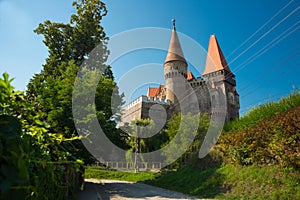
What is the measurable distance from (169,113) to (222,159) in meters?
26.6

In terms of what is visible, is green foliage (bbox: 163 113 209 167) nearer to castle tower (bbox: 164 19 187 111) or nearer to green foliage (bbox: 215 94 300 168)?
green foliage (bbox: 215 94 300 168)

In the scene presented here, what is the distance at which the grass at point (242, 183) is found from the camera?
602 cm

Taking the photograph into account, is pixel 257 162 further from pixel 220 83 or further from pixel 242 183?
pixel 220 83

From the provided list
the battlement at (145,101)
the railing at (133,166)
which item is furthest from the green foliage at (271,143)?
the battlement at (145,101)

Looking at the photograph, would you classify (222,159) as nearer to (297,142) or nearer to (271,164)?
(271,164)

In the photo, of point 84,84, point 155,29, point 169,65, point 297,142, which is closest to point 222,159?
point 297,142

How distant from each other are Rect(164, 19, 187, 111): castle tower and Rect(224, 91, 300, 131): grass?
27217mm

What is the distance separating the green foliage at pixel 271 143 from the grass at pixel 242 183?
0.29 meters

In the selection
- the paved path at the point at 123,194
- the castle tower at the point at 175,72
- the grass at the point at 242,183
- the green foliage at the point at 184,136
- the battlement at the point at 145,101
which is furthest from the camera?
the castle tower at the point at 175,72

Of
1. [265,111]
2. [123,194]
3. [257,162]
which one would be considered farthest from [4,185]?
[265,111]

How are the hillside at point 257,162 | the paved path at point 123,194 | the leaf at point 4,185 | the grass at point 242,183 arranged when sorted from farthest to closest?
the paved path at point 123,194, the hillside at point 257,162, the grass at point 242,183, the leaf at point 4,185

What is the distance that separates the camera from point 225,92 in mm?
40562

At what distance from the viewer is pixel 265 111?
31.7 ft

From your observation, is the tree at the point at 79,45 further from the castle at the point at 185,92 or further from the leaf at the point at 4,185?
the castle at the point at 185,92
